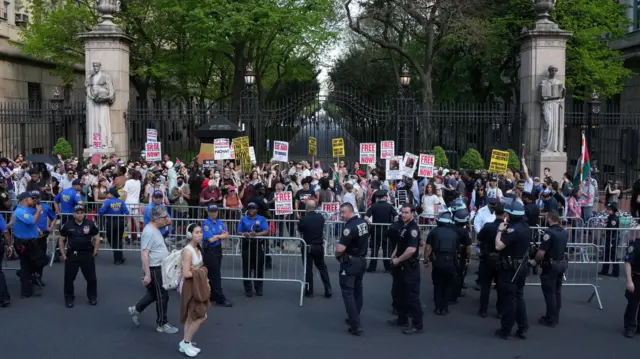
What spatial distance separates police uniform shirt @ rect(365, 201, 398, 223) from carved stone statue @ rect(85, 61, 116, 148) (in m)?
12.5

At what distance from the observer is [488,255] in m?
8.84

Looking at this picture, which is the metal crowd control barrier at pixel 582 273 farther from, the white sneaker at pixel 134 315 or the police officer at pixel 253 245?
the white sneaker at pixel 134 315

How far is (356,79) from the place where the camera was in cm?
4506

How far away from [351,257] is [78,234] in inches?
155

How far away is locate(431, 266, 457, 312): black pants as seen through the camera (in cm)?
901

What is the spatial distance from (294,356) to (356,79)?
3859 cm

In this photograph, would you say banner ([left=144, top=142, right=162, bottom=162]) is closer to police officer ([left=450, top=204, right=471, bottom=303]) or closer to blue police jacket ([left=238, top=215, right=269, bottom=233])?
blue police jacket ([left=238, top=215, right=269, bottom=233])

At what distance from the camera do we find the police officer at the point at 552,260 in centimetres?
871

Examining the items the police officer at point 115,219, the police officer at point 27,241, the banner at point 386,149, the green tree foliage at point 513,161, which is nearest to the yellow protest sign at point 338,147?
the banner at point 386,149

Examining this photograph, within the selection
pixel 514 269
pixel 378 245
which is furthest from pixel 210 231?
pixel 514 269

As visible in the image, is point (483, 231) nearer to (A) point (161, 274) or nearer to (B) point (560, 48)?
(A) point (161, 274)

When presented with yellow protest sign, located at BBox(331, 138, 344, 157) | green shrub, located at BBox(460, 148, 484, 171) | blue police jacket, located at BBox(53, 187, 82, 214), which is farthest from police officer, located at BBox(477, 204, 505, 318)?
green shrub, located at BBox(460, 148, 484, 171)

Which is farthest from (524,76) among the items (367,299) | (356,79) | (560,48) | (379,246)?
(356,79)

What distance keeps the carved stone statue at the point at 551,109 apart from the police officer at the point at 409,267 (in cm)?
1366
